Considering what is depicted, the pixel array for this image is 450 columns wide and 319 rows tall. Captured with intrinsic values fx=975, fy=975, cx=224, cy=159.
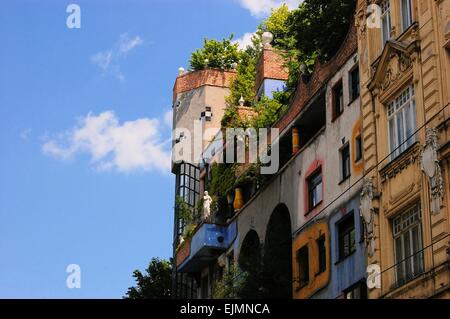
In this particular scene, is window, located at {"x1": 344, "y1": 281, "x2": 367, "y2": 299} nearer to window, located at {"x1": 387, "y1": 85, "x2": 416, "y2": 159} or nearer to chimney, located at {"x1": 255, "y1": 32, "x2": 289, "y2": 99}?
window, located at {"x1": 387, "y1": 85, "x2": 416, "y2": 159}

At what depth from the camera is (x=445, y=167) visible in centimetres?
2180

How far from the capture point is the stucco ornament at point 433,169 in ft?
71.3

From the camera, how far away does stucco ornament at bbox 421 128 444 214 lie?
21719 millimetres

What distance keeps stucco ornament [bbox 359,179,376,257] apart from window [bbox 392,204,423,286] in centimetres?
95

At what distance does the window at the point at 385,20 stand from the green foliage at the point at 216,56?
26.1 m

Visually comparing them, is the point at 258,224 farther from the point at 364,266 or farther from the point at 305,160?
the point at 364,266

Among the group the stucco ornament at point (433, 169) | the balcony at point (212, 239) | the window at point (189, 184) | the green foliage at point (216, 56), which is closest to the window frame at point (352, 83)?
the stucco ornament at point (433, 169)

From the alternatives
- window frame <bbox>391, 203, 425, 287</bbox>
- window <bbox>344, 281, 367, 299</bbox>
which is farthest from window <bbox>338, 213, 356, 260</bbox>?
window frame <bbox>391, 203, 425, 287</bbox>

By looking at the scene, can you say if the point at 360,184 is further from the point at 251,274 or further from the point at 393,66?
the point at 251,274

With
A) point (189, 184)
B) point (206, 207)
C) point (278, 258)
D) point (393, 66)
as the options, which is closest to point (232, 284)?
point (278, 258)

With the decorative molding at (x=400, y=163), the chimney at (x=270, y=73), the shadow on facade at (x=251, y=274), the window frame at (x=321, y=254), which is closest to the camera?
the decorative molding at (x=400, y=163)

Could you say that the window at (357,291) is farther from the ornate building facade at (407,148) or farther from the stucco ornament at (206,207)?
the stucco ornament at (206,207)

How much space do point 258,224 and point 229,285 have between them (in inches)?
115
